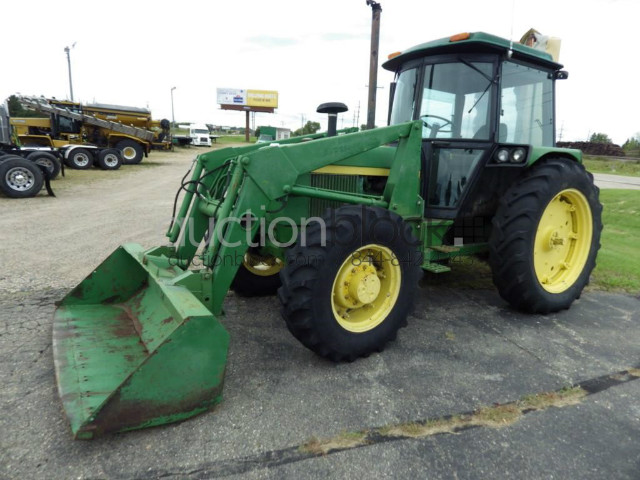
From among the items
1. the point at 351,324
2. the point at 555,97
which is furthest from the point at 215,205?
the point at 555,97

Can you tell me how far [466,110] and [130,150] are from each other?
19.8 meters

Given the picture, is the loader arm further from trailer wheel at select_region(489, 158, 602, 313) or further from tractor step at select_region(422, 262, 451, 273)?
trailer wheel at select_region(489, 158, 602, 313)

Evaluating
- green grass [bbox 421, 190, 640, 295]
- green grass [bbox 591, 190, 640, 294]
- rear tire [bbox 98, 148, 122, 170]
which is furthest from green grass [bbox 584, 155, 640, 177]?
rear tire [bbox 98, 148, 122, 170]

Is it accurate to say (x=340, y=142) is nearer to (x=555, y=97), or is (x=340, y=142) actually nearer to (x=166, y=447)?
(x=166, y=447)

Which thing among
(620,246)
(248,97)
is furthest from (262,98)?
(620,246)

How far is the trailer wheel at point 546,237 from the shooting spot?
12.2 feet

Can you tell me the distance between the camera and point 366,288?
9.91 feet

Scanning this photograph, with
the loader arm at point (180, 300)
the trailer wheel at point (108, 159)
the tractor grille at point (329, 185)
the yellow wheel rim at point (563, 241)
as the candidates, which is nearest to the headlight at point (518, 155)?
the yellow wheel rim at point (563, 241)

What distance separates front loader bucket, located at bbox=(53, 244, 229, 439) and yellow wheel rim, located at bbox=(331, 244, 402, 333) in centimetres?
93

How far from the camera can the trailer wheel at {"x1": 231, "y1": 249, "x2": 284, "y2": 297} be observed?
163 inches

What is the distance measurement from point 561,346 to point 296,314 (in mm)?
2257

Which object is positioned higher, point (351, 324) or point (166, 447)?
point (351, 324)

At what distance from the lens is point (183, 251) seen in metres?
3.52

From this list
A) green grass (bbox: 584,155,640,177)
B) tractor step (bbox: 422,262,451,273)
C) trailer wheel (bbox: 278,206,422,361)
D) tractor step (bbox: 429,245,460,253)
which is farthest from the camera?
green grass (bbox: 584,155,640,177)
